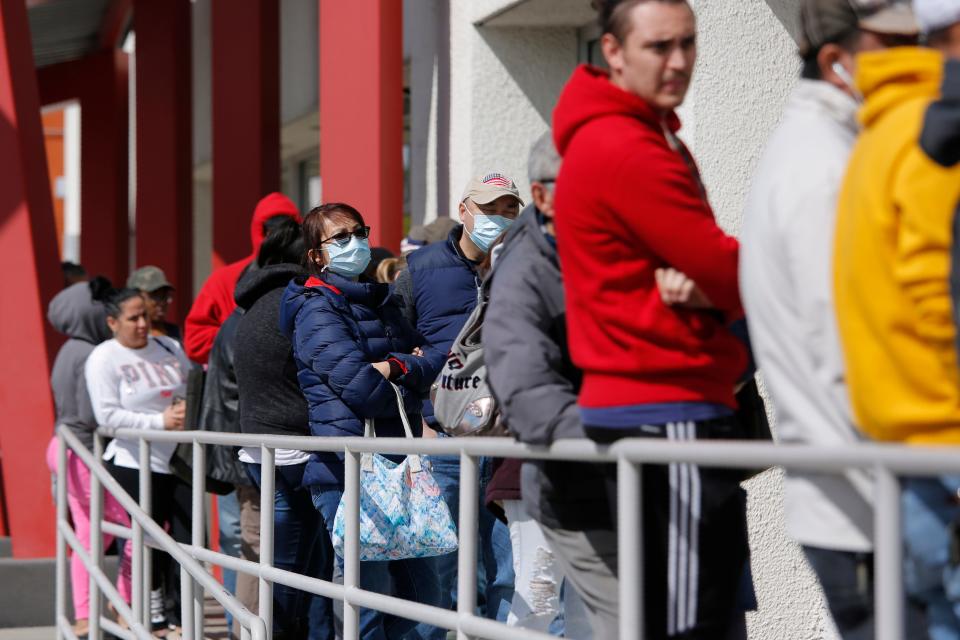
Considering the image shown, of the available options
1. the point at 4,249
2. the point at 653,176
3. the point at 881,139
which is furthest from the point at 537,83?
the point at 881,139

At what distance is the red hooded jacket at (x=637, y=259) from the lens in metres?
2.76

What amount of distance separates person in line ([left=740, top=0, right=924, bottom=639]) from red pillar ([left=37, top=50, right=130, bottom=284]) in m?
15.9

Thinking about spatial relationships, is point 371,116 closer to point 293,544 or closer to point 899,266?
point 293,544

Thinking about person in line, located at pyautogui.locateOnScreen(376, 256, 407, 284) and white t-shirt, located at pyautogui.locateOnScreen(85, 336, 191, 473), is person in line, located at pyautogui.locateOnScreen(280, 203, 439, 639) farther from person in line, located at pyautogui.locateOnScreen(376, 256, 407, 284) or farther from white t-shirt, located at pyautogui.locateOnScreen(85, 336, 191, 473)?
white t-shirt, located at pyautogui.locateOnScreen(85, 336, 191, 473)

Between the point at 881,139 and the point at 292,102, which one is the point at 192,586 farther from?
the point at 292,102

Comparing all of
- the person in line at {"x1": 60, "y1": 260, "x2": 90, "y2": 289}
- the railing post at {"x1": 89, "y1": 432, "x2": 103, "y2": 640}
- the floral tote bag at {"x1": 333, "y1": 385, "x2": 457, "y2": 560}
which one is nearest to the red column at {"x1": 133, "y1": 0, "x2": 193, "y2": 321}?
the person in line at {"x1": 60, "y1": 260, "x2": 90, "y2": 289}

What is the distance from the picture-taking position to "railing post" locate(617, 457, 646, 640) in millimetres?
2748

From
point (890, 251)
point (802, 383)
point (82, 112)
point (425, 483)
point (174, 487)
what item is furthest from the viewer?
point (82, 112)

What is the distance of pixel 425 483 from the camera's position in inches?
180

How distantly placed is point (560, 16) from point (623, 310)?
486cm

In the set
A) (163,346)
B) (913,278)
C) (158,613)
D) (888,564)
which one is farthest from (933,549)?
(163,346)

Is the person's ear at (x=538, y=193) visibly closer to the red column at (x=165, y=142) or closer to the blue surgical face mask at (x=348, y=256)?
the blue surgical face mask at (x=348, y=256)

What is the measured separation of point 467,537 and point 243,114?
7970 millimetres

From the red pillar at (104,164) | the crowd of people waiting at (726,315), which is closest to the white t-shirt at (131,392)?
the crowd of people waiting at (726,315)
